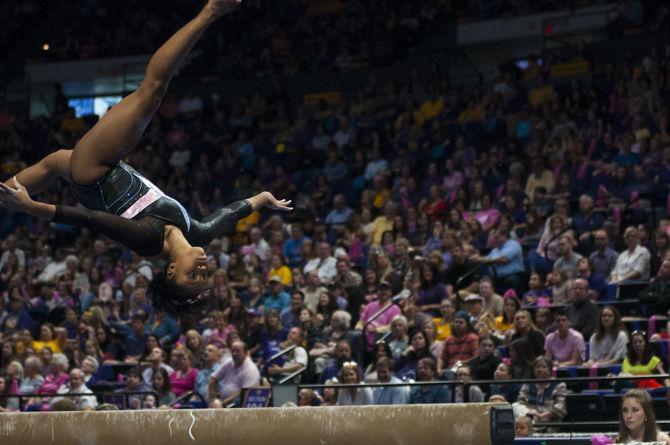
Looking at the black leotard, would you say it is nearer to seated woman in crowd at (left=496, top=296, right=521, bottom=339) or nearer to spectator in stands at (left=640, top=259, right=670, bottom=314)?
seated woman in crowd at (left=496, top=296, right=521, bottom=339)

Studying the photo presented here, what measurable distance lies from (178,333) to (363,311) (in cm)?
244

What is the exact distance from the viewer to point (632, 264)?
37.8ft

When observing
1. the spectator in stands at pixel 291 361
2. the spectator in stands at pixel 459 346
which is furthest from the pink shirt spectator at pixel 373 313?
the spectator in stands at pixel 459 346

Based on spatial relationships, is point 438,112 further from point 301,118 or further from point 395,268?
point 395,268

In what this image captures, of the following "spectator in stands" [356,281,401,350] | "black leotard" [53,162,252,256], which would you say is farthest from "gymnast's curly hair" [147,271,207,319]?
"spectator in stands" [356,281,401,350]

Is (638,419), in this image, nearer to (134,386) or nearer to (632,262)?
(632,262)

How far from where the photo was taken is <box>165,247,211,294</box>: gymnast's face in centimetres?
618

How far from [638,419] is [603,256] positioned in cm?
564

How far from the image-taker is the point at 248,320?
12969mm

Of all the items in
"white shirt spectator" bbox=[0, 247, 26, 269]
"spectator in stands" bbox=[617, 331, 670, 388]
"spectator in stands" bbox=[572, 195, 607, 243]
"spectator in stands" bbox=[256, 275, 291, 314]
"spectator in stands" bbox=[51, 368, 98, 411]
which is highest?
"spectator in stands" bbox=[572, 195, 607, 243]

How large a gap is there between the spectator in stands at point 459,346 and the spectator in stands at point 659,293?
1692mm

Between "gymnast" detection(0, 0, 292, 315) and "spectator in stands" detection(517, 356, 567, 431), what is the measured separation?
4.22 m

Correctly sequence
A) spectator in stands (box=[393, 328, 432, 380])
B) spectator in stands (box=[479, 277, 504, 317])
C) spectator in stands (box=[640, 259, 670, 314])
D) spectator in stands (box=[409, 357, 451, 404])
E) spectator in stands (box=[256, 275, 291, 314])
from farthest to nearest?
spectator in stands (box=[256, 275, 291, 314]) → spectator in stands (box=[479, 277, 504, 317]) → spectator in stands (box=[393, 328, 432, 380]) → spectator in stands (box=[640, 259, 670, 314]) → spectator in stands (box=[409, 357, 451, 404])

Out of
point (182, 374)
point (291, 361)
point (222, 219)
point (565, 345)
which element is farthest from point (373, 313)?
point (222, 219)
